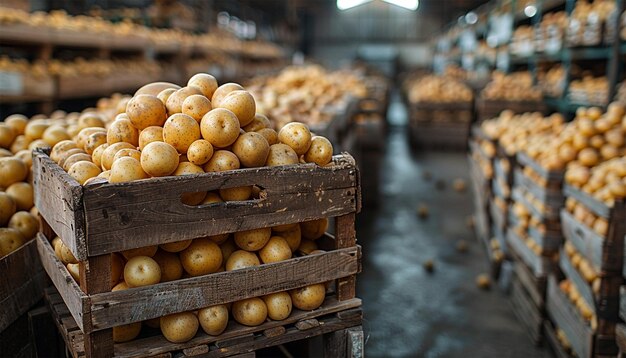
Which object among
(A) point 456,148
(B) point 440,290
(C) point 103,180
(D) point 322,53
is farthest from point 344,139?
(D) point 322,53

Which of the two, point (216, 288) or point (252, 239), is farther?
point (252, 239)

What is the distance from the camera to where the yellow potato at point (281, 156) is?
2.04 m

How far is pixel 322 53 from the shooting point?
1359 inches

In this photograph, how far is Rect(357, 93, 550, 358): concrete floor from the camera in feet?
12.7

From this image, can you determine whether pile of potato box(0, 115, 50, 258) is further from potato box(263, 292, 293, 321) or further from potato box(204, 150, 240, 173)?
potato box(263, 292, 293, 321)

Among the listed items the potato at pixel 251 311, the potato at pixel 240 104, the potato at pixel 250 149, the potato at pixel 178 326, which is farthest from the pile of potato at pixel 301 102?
the potato at pixel 178 326

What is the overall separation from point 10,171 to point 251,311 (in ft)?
4.66

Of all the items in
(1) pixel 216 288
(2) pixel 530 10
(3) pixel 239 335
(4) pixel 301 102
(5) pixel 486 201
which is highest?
(2) pixel 530 10

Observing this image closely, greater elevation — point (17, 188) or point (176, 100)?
point (176, 100)

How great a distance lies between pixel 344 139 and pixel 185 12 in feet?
30.8

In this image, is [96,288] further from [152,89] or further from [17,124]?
Result: [17,124]

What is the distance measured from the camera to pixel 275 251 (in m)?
2.00

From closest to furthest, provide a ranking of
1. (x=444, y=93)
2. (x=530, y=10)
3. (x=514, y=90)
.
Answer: (x=514, y=90)
(x=530, y=10)
(x=444, y=93)

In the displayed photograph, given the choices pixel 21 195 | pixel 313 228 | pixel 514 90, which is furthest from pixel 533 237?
pixel 514 90
